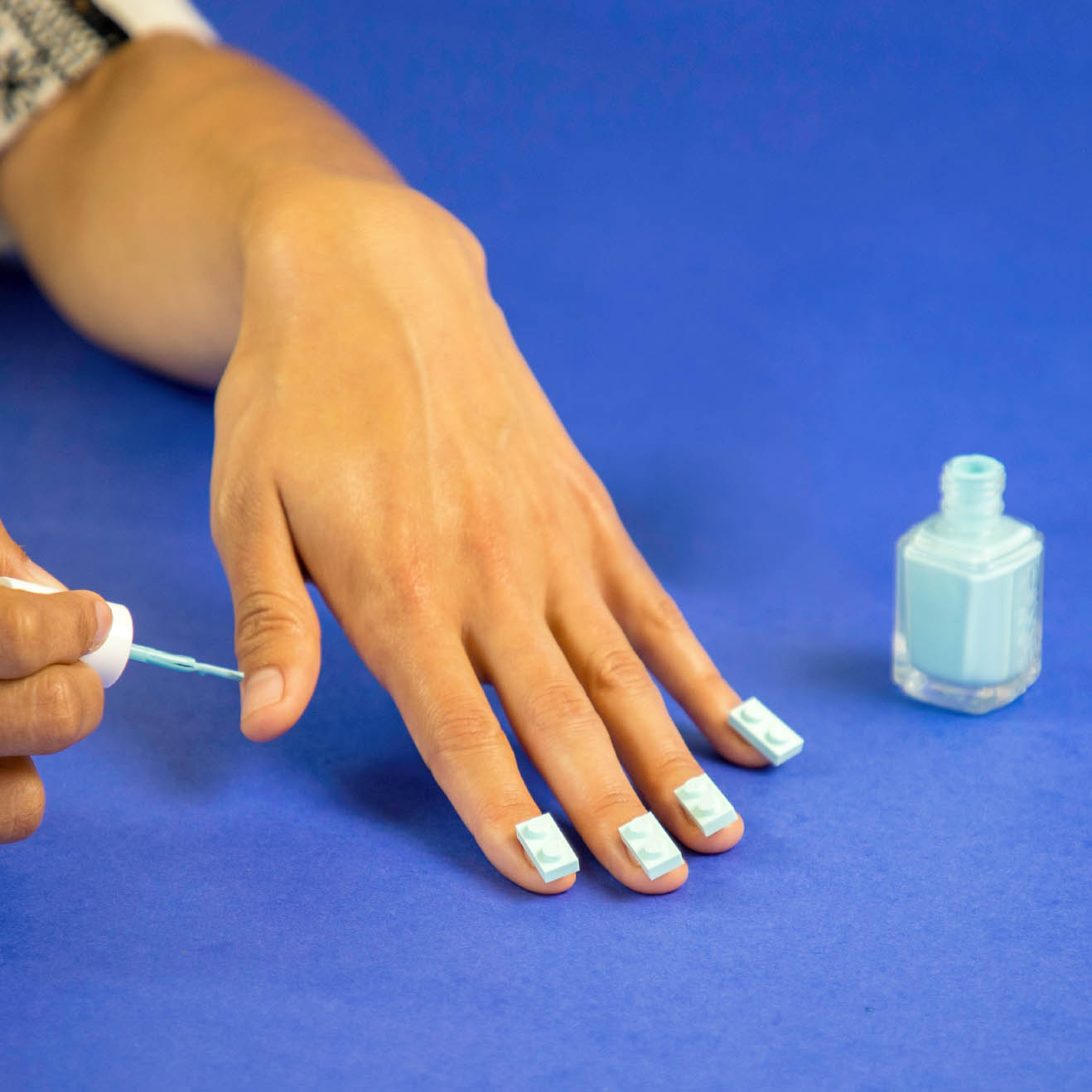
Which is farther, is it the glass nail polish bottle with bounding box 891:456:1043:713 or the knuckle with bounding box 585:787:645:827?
the glass nail polish bottle with bounding box 891:456:1043:713

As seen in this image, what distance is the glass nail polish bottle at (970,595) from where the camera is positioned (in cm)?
113

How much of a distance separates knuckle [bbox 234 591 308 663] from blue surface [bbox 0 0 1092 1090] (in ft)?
0.43

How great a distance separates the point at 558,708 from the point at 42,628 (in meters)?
0.43

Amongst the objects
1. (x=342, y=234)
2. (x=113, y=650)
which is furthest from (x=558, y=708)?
(x=342, y=234)

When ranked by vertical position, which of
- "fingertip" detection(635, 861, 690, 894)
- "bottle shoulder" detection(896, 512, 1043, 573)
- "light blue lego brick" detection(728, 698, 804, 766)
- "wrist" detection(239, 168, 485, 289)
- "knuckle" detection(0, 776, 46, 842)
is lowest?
"fingertip" detection(635, 861, 690, 894)

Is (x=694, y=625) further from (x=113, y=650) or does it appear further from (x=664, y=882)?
(x=113, y=650)

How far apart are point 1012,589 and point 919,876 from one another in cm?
29

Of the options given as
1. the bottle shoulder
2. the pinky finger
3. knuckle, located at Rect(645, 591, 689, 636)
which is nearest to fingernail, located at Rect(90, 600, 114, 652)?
the pinky finger

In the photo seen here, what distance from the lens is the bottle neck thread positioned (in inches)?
44.5

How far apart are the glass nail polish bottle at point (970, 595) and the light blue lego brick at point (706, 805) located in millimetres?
276

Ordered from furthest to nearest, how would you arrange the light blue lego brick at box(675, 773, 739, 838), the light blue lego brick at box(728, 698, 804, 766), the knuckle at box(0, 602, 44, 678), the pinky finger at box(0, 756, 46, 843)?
the light blue lego brick at box(728, 698, 804, 766) < the light blue lego brick at box(675, 773, 739, 838) < the pinky finger at box(0, 756, 46, 843) < the knuckle at box(0, 602, 44, 678)

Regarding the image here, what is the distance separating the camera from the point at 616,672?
113 centimetres

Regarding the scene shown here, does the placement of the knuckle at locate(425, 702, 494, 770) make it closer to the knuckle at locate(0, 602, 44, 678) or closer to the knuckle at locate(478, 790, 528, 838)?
the knuckle at locate(478, 790, 528, 838)

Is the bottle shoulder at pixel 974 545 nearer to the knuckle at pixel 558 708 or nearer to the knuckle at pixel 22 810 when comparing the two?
the knuckle at pixel 558 708
